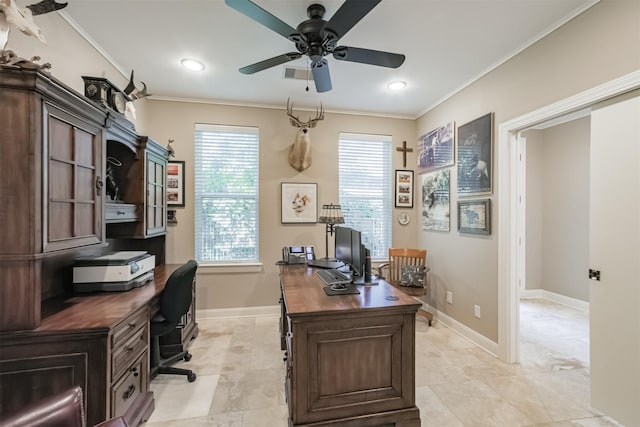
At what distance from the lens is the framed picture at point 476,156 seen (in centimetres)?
285

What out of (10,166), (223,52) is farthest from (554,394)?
(223,52)

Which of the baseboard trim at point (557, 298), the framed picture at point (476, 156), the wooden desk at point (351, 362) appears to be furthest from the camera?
the baseboard trim at point (557, 298)

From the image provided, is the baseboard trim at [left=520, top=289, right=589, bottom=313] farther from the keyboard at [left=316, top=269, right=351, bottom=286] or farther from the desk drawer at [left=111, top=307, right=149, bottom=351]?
the desk drawer at [left=111, top=307, right=149, bottom=351]

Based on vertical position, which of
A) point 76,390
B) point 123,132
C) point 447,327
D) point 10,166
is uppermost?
point 123,132

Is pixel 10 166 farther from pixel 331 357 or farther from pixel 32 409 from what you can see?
pixel 331 357

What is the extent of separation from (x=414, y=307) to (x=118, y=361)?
174cm

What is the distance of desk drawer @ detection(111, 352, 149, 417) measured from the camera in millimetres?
1573

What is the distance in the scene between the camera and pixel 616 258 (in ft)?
6.00

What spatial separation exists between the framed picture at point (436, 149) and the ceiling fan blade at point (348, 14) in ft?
7.21

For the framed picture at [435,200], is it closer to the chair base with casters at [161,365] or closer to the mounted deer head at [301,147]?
the mounted deer head at [301,147]

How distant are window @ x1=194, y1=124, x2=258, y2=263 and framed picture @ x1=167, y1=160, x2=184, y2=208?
0.18 m

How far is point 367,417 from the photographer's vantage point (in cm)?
171

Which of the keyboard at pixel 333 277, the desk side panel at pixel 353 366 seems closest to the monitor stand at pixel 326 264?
the keyboard at pixel 333 277

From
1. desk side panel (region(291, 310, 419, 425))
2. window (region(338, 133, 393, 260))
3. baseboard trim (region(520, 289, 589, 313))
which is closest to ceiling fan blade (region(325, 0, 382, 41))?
desk side panel (region(291, 310, 419, 425))
